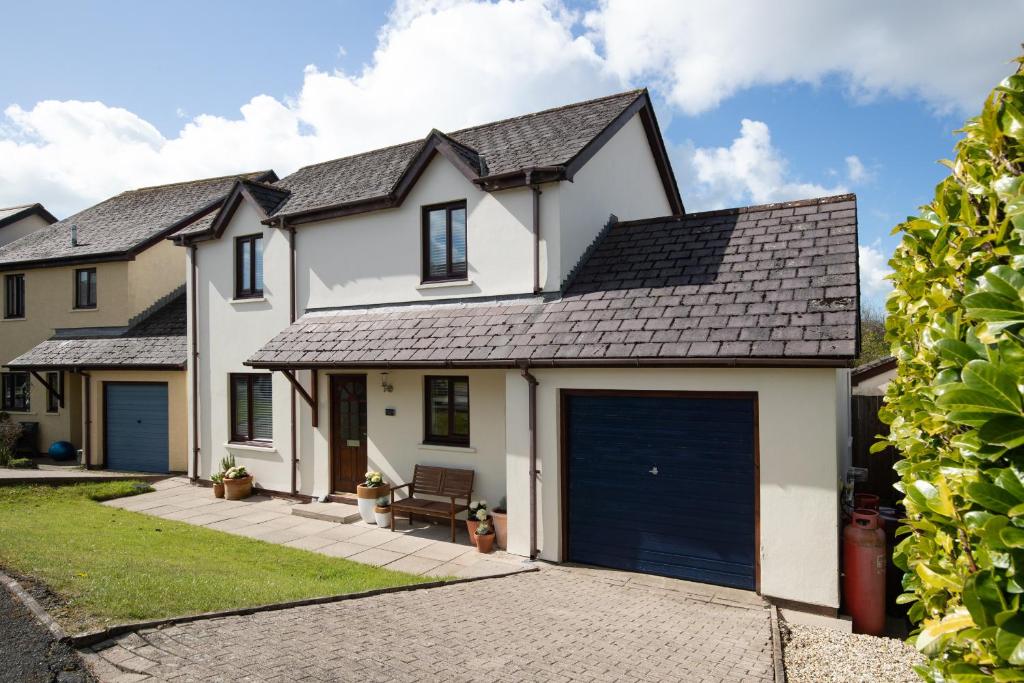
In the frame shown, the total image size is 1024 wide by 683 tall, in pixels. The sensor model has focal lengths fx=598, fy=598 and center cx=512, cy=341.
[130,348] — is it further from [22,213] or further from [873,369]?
[873,369]

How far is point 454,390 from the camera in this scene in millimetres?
12742

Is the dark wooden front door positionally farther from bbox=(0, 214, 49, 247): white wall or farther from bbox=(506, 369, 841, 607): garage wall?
bbox=(0, 214, 49, 247): white wall

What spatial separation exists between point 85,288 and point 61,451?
5.76 meters

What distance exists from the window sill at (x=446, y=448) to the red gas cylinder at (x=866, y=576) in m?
6.82

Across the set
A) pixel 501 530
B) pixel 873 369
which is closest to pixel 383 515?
pixel 501 530

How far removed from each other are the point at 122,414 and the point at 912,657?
21.4 metres

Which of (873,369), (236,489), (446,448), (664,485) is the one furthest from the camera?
(873,369)

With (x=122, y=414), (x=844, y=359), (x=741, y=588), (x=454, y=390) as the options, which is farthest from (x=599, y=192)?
(x=122, y=414)

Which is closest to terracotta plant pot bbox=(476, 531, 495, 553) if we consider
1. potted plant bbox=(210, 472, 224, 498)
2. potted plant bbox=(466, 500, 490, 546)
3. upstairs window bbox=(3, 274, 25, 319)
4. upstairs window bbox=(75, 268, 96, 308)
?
potted plant bbox=(466, 500, 490, 546)

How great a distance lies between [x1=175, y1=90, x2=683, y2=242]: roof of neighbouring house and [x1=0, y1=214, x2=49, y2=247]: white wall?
18.3 m

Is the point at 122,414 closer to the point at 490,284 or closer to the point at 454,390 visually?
the point at 454,390

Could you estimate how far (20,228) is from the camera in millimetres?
28797

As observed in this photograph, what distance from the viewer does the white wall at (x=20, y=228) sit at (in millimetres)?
28094

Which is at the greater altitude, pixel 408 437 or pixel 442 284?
pixel 442 284
